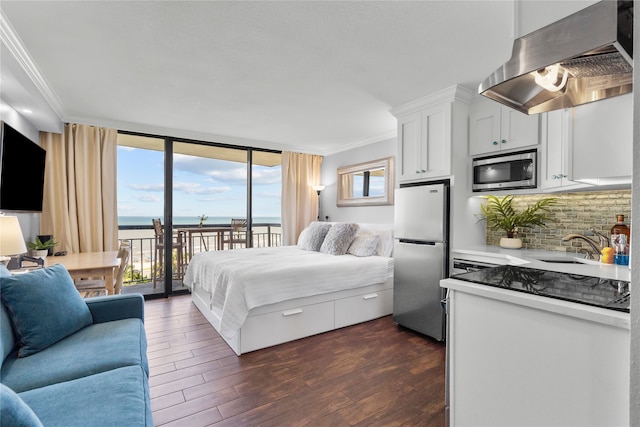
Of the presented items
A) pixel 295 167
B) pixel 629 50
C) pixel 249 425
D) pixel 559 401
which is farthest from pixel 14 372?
pixel 295 167

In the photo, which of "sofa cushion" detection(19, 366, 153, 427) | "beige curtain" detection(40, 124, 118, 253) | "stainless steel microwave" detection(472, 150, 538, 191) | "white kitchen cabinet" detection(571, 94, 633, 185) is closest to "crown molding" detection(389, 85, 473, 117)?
"stainless steel microwave" detection(472, 150, 538, 191)

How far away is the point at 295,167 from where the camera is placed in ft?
18.0

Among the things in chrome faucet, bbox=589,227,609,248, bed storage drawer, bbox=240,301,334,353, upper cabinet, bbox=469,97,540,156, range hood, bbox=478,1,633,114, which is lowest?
bed storage drawer, bbox=240,301,334,353

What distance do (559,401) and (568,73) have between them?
4.45ft

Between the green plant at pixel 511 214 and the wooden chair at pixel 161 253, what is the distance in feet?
14.6

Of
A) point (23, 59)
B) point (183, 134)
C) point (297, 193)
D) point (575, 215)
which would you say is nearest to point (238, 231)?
point (297, 193)

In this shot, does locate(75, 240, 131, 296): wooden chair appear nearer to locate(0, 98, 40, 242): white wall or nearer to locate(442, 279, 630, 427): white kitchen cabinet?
locate(0, 98, 40, 242): white wall

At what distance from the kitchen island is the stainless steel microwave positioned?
4.34ft

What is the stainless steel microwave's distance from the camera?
8.63ft

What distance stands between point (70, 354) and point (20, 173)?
2.19 m

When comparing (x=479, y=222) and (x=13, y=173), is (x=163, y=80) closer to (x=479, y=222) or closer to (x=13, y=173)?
(x=13, y=173)

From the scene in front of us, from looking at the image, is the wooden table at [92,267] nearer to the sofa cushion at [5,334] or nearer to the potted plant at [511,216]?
the sofa cushion at [5,334]

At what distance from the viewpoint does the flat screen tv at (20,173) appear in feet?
8.08

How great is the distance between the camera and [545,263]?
1977 millimetres
